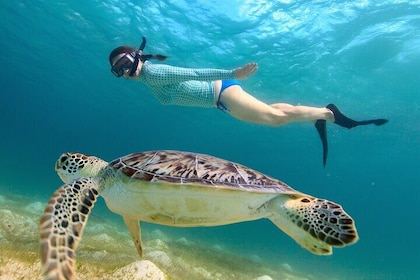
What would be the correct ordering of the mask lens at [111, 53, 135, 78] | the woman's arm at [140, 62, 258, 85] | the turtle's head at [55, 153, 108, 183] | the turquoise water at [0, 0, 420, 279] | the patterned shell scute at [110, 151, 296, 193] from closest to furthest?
the patterned shell scute at [110, 151, 296, 193], the turtle's head at [55, 153, 108, 183], the mask lens at [111, 53, 135, 78], the woman's arm at [140, 62, 258, 85], the turquoise water at [0, 0, 420, 279]

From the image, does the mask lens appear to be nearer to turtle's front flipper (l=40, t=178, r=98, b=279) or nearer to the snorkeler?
the snorkeler

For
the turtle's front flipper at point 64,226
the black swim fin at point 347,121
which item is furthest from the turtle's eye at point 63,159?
the black swim fin at point 347,121

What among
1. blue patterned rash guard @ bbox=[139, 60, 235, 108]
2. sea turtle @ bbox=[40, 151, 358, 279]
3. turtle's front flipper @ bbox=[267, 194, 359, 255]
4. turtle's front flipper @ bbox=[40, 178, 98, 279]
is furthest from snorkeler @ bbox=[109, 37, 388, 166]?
turtle's front flipper @ bbox=[40, 178, 98, 279]

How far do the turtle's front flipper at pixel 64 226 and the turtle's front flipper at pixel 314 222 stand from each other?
5.90ft

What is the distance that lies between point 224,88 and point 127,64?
1.94 m

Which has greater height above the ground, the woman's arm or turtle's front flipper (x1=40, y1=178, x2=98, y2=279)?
the woman's arm

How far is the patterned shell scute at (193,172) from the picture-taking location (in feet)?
9.29

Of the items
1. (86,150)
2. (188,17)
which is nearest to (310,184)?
(86,150)

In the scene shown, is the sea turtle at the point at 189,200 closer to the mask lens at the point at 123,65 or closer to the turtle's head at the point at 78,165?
the turtle's head at the point at 78,165

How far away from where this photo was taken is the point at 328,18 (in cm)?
1244

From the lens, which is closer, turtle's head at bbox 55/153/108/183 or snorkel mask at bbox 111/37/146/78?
turtle's head at bbox 55/153/108/183

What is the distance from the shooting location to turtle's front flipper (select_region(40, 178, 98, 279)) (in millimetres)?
2057

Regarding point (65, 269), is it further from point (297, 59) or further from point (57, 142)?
point (57, 142)

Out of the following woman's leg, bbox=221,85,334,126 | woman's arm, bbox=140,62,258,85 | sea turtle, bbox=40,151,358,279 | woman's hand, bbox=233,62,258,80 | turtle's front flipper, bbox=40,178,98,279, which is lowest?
turtle's front flipper, bbox=40,178,98,279
